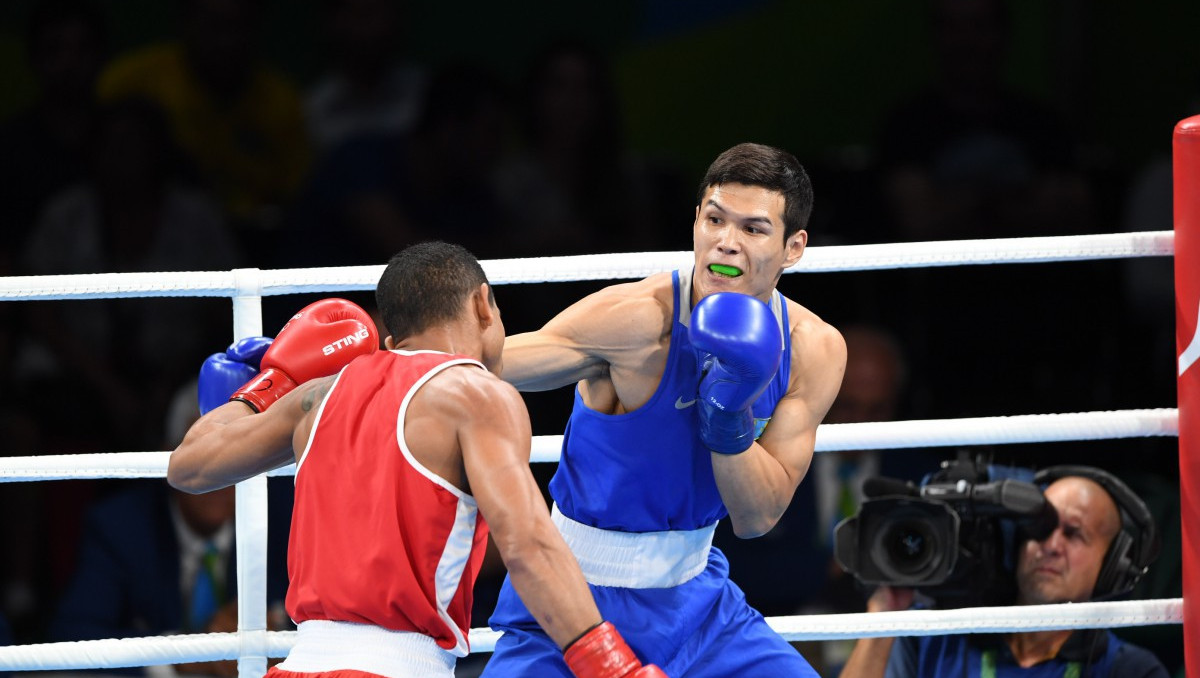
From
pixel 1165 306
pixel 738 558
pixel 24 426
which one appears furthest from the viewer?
pixel 1165 306

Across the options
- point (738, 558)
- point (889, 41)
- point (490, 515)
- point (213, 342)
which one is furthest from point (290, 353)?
point (889, 41)

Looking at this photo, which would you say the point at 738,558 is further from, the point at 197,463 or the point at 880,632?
the point at 197,463

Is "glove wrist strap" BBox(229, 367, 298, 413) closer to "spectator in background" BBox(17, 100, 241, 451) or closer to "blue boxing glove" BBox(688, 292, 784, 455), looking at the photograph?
"blue boxing glove" BBox(688, 292, 784, 455)

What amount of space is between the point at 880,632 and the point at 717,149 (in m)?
4.34

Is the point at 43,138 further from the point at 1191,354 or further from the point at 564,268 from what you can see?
the point at 1191,354

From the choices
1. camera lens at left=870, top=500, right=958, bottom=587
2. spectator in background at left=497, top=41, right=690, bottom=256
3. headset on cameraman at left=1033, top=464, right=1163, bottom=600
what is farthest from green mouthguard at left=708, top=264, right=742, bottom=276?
spectator in background at left=497, top=41, right=690, bottom=256

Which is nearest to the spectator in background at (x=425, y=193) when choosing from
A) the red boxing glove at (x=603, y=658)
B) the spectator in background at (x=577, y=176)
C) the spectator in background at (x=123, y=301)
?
the spectator in background at (x=577, y=176)

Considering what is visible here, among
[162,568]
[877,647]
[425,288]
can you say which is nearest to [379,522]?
[425,288]

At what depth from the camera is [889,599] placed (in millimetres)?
2939

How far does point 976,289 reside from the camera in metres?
5.21

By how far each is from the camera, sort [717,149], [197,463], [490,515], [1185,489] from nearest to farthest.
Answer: [490,515] < [197,463] < [1185,489] < [717,149]

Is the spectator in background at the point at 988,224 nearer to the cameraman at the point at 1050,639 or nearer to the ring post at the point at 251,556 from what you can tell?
the cameraman at the point at 1050,639

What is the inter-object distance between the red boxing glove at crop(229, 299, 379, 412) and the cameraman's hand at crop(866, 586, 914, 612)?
45.9 inches

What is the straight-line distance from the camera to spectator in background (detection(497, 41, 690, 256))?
5219 millimetres
